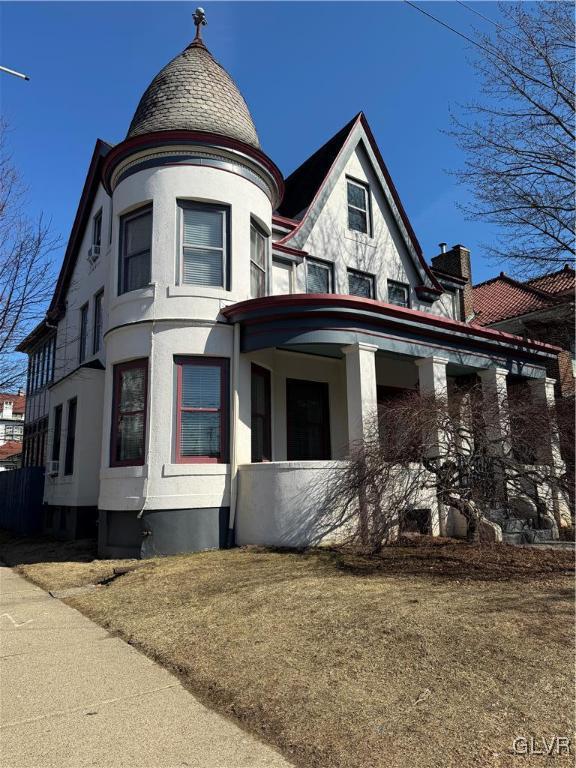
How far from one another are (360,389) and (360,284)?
635cm

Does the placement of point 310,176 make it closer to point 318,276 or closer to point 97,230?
point 318,276

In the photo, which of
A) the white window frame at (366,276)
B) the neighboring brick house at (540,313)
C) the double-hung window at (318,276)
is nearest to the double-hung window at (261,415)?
the double-hung window at (318,276)

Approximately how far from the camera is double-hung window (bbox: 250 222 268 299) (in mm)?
12539

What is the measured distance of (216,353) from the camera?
436 inches

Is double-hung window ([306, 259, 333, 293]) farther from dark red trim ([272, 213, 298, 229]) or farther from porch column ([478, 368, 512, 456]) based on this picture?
porch column ([478, 368, 512, 456])

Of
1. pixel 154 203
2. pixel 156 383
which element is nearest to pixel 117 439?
pixel 156 383

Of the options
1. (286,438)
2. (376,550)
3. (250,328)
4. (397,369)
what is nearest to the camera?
(376,550)

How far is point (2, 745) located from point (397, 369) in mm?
12363

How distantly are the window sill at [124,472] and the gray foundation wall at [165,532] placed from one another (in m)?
0.67

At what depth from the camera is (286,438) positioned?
13.5m

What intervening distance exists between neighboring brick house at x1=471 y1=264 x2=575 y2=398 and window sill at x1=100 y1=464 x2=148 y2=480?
11.8m

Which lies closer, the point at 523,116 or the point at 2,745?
the point at 2,745

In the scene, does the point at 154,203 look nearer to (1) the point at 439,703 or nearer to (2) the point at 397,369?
(2) the point at 397,369

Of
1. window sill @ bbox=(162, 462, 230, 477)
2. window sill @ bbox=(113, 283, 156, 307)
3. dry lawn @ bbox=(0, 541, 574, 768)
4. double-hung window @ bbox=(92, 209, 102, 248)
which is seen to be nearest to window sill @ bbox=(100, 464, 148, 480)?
window sill @ bbox=(162, 462, 230, 477)
